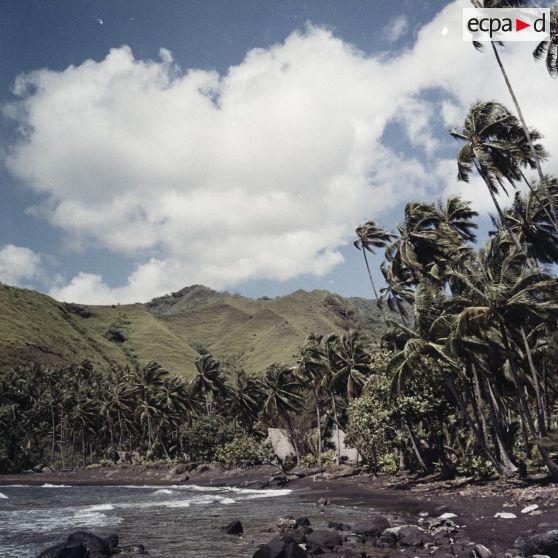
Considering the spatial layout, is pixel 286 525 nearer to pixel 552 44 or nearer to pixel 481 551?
pixel 481 551

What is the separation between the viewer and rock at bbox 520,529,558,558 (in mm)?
15312

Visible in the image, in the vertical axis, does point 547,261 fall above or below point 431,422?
above

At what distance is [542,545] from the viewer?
15500 mm

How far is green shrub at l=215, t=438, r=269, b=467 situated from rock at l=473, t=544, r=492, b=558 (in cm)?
5346

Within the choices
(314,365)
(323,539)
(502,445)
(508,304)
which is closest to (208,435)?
(314,365)

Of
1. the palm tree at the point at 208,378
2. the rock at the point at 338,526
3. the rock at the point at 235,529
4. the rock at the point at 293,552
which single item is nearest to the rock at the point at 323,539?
the rock at the point at 293,552

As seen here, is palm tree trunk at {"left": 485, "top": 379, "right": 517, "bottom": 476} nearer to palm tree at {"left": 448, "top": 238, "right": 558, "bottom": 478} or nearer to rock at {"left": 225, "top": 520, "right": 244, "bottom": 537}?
palm tree at {"left": 448, "top": 238, "right": 558, "bottom": 478}

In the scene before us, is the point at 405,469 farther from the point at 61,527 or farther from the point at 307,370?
the point at 61,527

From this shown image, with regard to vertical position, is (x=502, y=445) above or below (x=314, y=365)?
below

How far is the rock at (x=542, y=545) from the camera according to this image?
15.3 metres

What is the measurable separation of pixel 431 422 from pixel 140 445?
70.2 metres

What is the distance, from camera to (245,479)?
5978cm

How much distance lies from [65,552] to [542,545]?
17264 millimetres

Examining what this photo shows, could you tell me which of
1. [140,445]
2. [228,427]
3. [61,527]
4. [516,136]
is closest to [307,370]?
[228,427]
